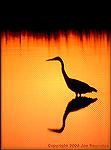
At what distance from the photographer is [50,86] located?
6.32ft

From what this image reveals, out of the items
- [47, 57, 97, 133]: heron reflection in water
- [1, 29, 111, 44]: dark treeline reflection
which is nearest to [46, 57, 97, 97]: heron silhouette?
[47, 57, 97, 133]: heron reflection in water

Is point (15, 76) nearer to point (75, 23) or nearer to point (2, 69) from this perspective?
point (2, 69)

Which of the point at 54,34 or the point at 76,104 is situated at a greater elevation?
the point at 54,34

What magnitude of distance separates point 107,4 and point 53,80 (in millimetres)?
732

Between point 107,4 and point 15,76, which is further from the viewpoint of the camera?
point 107,4

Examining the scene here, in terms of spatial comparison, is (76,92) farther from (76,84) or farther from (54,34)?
(54,34)

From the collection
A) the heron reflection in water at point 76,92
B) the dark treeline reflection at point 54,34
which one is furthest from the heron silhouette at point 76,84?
the dark treeline reflection at point 54,34

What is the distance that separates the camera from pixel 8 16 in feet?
6.70

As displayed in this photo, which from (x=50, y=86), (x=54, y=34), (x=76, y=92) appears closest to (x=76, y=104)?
(x=76, y=92)

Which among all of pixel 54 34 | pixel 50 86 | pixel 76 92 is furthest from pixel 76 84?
pixel 54 34

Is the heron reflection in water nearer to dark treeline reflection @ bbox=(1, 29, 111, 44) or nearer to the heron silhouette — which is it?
the heron silhouette

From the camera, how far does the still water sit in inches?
75.1

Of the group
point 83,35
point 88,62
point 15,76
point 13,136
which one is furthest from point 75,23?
point 13,136

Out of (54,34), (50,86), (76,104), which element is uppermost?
(54,34)
